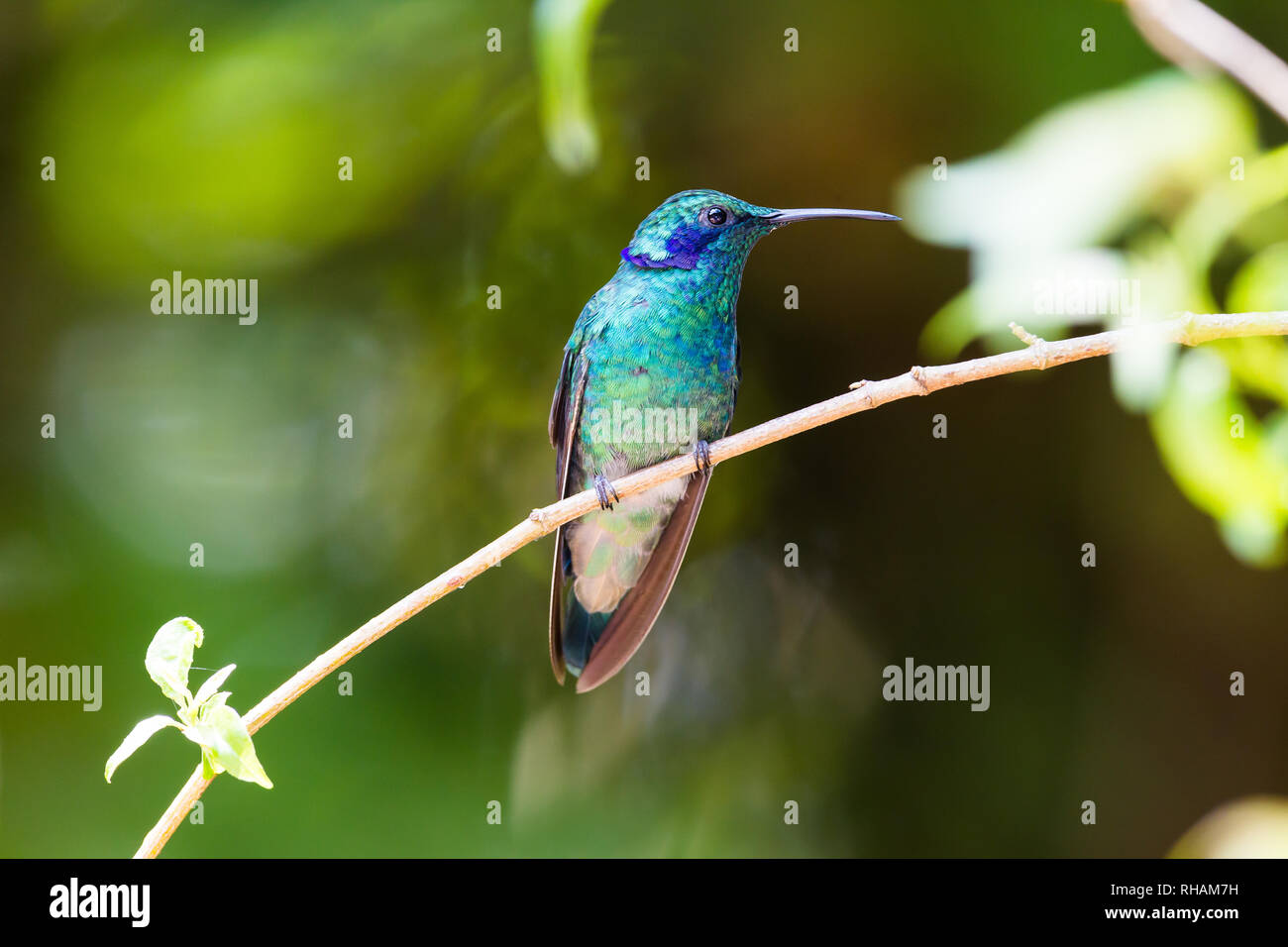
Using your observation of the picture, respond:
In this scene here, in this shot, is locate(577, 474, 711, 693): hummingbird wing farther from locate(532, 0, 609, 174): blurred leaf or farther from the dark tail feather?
locate(532, 0, 609, 174): blurred leaf

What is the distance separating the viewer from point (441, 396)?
3158 millimetres

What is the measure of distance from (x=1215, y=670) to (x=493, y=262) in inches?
90.2

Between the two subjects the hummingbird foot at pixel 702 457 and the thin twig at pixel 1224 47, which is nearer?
the thin twig at pixel 1224 47

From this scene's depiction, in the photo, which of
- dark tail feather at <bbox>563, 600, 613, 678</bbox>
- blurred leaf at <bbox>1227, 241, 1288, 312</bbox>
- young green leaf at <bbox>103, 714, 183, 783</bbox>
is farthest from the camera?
dark tail feather at <bbox>563, 600, 613, 678</bbox>

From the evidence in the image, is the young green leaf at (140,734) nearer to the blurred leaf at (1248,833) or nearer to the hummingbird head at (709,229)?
the hummingbird head at (709,229)

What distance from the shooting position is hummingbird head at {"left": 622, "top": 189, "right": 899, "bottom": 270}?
2418 mm

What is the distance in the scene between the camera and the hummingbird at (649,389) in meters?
2.42

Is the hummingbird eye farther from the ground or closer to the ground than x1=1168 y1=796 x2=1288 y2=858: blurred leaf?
farther from the ground

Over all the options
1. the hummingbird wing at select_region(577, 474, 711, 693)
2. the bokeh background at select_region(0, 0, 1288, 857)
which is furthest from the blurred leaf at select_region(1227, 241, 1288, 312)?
the hummingbird wing at select_region(577, 474, 711, 693)
